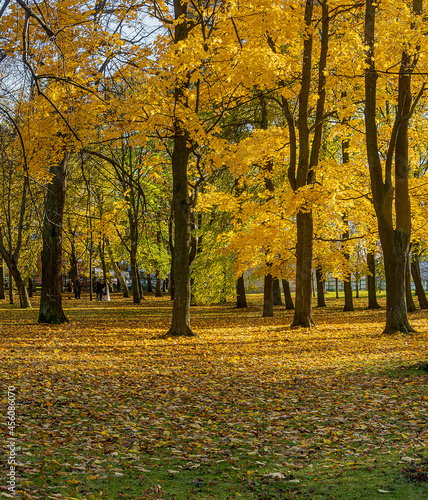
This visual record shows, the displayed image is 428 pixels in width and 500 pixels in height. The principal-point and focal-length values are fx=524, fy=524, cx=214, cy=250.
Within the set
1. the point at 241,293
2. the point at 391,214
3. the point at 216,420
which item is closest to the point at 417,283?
the point at 241,293

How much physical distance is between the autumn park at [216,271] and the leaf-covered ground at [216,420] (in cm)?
3

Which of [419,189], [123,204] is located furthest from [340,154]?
[123,204]

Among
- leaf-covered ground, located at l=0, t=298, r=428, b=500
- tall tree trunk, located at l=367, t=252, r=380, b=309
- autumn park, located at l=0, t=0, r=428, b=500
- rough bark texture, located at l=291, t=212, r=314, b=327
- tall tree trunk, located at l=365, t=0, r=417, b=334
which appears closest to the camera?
leaf-covered ground, located at l=0, t=298, r=428, b=500

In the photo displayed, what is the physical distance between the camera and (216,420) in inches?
241

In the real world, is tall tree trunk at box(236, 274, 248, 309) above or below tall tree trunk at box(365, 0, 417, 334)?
below

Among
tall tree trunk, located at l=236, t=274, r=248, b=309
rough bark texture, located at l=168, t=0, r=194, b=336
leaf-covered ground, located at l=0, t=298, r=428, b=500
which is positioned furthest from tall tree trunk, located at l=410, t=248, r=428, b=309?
rough bark texture, located at l=168, t=0, r=194, b=336

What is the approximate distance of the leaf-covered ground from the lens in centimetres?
414

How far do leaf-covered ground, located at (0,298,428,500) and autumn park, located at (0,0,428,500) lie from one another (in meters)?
0.03

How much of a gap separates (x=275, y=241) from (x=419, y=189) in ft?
16.0

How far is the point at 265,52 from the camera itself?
11398mm

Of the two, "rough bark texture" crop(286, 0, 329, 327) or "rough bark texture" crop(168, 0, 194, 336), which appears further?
"rough bark texture" crop(286, 0, 329, 327)

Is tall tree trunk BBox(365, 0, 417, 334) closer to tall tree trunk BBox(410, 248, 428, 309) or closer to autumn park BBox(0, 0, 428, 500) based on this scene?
autumn park BBox(0, 0, 428, 500)

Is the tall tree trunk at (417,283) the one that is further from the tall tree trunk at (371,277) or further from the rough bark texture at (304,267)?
the rough bark texture at (304,267)

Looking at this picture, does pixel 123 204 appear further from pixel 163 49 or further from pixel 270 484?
pixel 270 484
